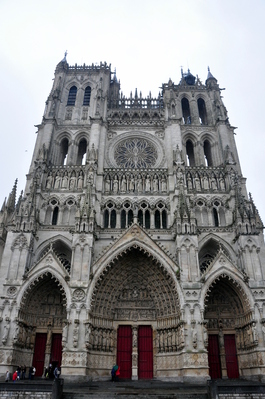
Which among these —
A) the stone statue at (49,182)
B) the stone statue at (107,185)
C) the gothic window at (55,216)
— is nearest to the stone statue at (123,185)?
the stone statue at (107,185)

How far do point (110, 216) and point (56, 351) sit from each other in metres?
10.4

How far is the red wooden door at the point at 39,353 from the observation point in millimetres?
19781

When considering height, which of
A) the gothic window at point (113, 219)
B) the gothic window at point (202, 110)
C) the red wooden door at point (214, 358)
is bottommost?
the red wooden door at point (214, 358)

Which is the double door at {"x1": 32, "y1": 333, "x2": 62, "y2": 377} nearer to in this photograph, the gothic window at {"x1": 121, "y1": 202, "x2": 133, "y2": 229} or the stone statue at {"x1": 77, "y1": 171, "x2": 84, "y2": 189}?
the gothic window at {"x1": 121, "y1": 202, "x2": 133, "y2": 229}

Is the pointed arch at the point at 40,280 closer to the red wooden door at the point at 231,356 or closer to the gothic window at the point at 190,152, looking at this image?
the red wooden door at the point at 231,356

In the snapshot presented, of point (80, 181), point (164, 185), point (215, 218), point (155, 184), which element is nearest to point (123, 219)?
point (155, 184)

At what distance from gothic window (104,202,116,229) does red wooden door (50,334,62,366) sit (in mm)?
8689

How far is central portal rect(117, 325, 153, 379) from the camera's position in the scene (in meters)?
19.6

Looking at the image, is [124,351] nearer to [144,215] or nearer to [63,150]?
[144,215]

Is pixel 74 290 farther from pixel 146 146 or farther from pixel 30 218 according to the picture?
pixel 146 146

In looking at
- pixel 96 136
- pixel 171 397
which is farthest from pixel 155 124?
pixel 171 397

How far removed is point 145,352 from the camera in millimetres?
20094

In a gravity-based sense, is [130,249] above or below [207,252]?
below

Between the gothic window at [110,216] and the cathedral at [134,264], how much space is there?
3.9 inches
